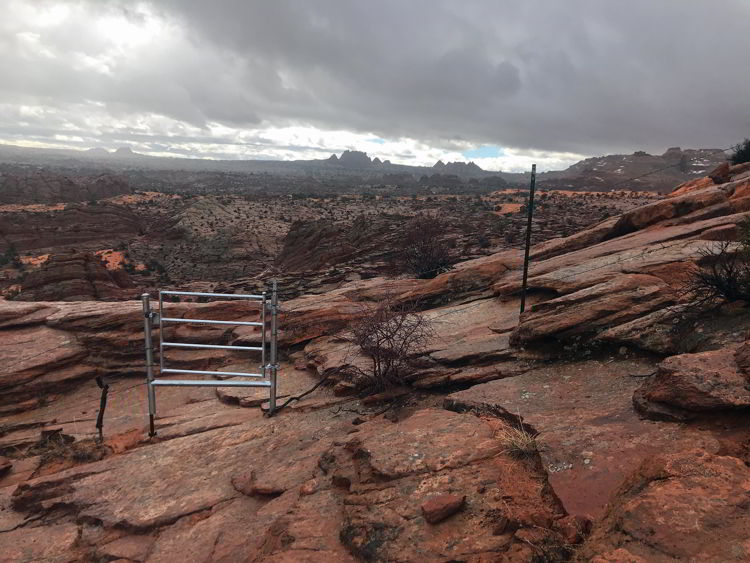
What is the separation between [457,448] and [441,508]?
0.95 meters

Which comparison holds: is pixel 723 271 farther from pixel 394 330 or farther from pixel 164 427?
pixel 164 427

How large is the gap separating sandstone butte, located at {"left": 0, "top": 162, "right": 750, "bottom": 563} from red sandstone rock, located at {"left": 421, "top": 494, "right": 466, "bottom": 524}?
0.06 feet

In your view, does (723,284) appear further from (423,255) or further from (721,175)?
(721,175)

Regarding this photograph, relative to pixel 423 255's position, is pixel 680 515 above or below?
above

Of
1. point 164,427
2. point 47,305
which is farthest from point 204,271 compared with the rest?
point 164,427

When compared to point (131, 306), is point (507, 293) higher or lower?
higher

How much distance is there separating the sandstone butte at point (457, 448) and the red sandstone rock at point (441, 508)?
18mm

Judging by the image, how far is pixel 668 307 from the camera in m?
6.67

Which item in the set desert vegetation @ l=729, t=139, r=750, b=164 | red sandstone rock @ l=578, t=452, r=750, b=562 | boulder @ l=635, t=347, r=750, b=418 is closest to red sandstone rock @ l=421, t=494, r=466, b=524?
red sandstone rock @ l=578, t=452, r=750, b=562

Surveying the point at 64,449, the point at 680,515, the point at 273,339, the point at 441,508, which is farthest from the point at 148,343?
the point at 680,515

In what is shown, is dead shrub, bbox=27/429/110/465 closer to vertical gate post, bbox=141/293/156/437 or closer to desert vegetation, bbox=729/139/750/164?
vertical gate post, bbox=141/293/156/437

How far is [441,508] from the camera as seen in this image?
3834 millimetres

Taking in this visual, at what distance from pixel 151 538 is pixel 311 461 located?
196cm

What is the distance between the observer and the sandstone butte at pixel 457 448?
3463mm
